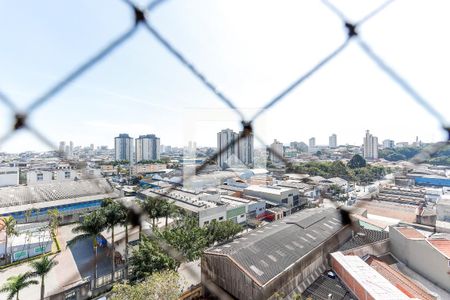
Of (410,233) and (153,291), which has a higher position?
(153,291)

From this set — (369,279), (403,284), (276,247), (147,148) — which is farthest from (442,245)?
(147,148)

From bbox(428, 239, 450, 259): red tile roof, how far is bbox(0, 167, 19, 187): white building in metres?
22.2

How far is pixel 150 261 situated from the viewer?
501 cm

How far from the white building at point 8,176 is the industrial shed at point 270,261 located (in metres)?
17.6

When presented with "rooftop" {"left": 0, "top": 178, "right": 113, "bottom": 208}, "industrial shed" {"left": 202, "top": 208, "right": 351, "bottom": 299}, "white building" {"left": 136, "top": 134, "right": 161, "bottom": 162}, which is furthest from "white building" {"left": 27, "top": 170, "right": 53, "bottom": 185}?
"industrial shed" {"left": 202, "top": 208, "right": 351, "bottom": 299}

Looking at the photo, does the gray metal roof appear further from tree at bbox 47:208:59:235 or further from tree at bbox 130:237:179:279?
tree at bbox 47:208:59:235

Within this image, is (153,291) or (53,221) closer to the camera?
(153,291)

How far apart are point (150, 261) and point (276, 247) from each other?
279 centimetres

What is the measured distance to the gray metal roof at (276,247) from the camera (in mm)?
4801

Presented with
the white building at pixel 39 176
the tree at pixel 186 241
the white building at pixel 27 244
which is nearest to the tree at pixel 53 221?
the white building at pixel 27 244

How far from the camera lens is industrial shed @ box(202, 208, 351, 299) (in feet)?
15.1

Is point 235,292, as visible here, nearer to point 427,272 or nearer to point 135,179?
point 427,272

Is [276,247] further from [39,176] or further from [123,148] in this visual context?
[123,148]

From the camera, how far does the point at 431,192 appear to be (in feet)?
48.4
